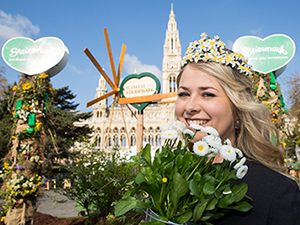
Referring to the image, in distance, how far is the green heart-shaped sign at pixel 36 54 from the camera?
5172mm

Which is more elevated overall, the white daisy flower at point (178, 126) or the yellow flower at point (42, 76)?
the yellow flower at point (42, 76)

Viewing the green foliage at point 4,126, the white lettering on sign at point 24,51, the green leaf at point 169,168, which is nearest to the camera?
the green leaf at point 169,168

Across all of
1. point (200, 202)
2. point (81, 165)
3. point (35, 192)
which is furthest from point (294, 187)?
point (35, 192)

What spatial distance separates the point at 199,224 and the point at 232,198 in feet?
0.55

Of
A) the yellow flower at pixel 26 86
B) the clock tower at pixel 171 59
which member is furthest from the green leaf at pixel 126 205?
the clock tower at pixel 171 59

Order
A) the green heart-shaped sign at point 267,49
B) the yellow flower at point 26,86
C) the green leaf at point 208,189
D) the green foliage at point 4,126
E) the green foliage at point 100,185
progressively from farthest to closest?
the green foliage at point 4,126
the green heart-shaped sign at point 267,49
the yellow flower at point 26,86
the green foliage at point 100,185
the green leaf at point 208,189

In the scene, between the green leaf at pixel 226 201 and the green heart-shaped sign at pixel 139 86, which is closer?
the green leaf at pixel 226 201

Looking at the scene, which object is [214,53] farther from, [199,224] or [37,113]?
[37,113]

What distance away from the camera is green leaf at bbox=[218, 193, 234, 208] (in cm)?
86

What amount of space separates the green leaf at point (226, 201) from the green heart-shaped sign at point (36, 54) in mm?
5272

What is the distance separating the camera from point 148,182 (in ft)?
3.12

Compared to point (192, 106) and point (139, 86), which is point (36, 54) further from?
point (192, 106)

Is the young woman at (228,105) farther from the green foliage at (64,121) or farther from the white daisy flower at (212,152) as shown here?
the green foliage at (64,121)

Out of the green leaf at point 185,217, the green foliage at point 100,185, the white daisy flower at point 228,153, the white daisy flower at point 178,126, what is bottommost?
the green foliage at point 100,185
